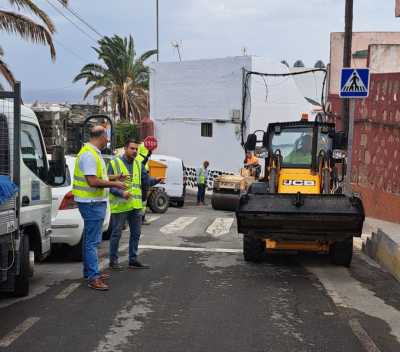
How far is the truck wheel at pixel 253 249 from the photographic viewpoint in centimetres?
945

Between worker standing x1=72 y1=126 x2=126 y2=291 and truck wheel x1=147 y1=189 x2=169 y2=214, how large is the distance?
12.3 metres

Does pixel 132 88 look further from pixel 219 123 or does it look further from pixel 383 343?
pixel 383 343

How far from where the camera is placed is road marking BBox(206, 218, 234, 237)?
14.0 m

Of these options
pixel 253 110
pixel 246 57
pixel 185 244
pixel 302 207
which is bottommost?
pixel 185 244

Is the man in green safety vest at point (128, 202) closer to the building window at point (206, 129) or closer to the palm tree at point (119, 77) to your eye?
the building window at point (206, 129)

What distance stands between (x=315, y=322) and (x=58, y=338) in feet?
8.12

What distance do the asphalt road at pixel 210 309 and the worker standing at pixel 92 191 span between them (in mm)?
324

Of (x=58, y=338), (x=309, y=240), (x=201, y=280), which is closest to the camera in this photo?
(x=58, y=338)

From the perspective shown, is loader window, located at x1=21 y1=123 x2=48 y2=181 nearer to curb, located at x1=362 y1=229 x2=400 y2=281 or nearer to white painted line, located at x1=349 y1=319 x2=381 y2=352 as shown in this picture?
white painted line, located at x1=349 y1=319 x2=381 y2=352

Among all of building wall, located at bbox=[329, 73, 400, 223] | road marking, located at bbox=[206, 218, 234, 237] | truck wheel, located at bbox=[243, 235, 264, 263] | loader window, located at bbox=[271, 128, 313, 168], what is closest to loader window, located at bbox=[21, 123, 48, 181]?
truck wheel, located at bbox=[243, 235, 264, 263]

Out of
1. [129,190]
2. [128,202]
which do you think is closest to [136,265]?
[128,202]

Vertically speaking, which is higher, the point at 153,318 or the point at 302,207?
the point at 302,207

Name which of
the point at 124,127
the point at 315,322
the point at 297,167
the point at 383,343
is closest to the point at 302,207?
the point at 297,167

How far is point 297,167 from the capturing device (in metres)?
10.1
